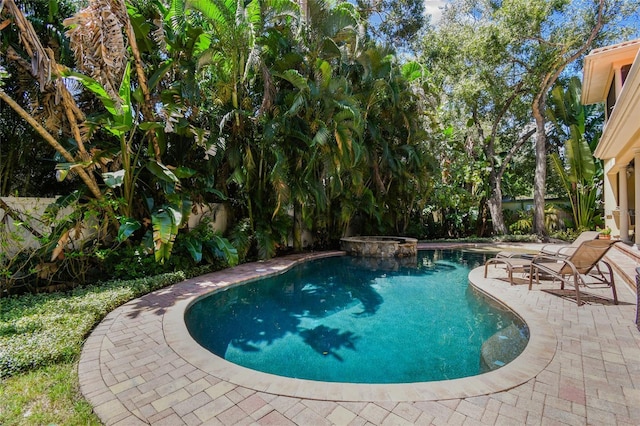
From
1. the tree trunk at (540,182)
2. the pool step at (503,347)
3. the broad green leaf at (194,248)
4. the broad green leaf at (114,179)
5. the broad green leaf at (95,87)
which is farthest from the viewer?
the tree trunk at (540,182)

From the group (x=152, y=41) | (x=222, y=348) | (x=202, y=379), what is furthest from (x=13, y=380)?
(x=152, y=41)

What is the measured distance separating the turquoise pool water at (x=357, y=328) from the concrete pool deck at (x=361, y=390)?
72 centimetres

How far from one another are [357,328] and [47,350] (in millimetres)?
4357

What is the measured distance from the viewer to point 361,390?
122 inches

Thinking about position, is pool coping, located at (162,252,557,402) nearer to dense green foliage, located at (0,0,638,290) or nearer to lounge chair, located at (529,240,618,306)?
lounge chair, located at (529,240,618,306)

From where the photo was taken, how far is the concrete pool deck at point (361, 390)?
270 centimetres

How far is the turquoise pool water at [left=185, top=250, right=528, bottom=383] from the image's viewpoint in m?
4.24

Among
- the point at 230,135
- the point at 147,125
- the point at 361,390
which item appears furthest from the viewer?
the point at 230,135

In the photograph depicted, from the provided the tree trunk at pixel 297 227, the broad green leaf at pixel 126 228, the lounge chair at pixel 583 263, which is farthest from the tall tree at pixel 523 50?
the broad green leaf at pixel 126 228

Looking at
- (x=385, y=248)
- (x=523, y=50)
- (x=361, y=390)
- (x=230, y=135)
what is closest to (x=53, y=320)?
(x=361, y=390)

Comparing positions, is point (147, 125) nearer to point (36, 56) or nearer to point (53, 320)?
point (36, 56)

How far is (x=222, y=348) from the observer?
4820 mm

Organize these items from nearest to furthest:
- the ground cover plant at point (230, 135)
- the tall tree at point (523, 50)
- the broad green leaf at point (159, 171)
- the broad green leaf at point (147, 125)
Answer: the ground cover plant at point (230, 135) < the broad green leaf at point (147, 125) < the broad green leaf at point (159, 171) < the tall tree at point (523, 50)

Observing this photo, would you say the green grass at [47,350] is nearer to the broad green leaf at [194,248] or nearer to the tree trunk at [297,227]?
the broad green leaf at [194,248]
